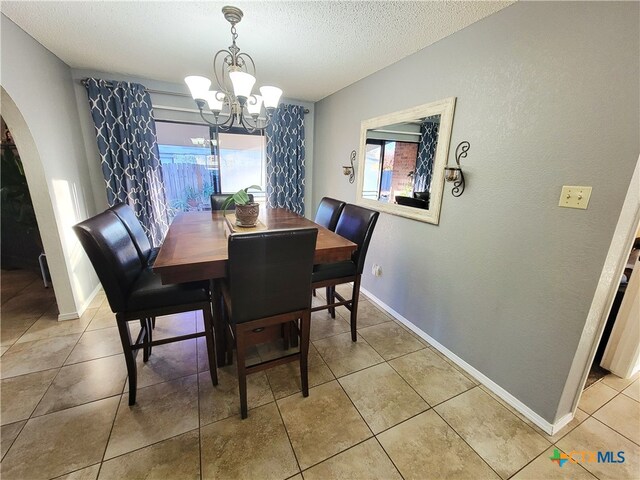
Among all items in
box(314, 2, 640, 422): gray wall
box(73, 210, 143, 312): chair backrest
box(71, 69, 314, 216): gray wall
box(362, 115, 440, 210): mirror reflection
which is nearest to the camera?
box(314, 2, 640, 422): gray wall

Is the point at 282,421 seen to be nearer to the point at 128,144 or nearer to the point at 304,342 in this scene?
the point at 304,342

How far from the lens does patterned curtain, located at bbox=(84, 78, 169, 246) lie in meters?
2.78

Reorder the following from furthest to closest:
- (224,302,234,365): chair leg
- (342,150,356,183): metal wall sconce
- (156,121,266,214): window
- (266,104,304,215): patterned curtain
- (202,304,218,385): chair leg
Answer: (266,104,304,215): patterned curtain < (156,121,266,214): window < (342,150,356,183): metal wall sconce < (224,302,234,365): chair leg < (202,304,218,385): chair leg

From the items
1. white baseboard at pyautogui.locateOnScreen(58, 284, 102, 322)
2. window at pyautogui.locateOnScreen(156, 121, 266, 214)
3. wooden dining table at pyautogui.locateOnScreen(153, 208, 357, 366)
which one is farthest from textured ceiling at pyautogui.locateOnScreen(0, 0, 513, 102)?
white baseboard at pyautogui.locateOnScreen(58, 284, 102, 322)

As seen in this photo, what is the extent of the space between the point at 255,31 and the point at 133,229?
169cm

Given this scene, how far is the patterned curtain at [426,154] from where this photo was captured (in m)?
2.02

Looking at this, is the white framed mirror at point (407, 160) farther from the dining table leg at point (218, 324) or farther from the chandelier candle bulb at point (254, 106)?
the dining table leg at point (218, 324)

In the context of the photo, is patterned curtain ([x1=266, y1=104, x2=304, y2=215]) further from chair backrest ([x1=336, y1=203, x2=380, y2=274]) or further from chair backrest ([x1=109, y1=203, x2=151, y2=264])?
chair backrest ([x1=109, y1=203, x2=151, y2=264])

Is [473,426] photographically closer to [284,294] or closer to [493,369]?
[493,369]

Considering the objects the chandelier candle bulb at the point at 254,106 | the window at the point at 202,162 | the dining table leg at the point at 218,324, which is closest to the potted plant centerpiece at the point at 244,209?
the dining table leg at the point at 218,324

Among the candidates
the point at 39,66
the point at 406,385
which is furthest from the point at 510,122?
the point at 39,66

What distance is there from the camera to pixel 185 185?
3598mm

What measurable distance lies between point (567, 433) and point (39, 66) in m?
4.44

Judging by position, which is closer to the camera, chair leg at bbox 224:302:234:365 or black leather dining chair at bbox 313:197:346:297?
chair leg at bbox 224:302:234:365
